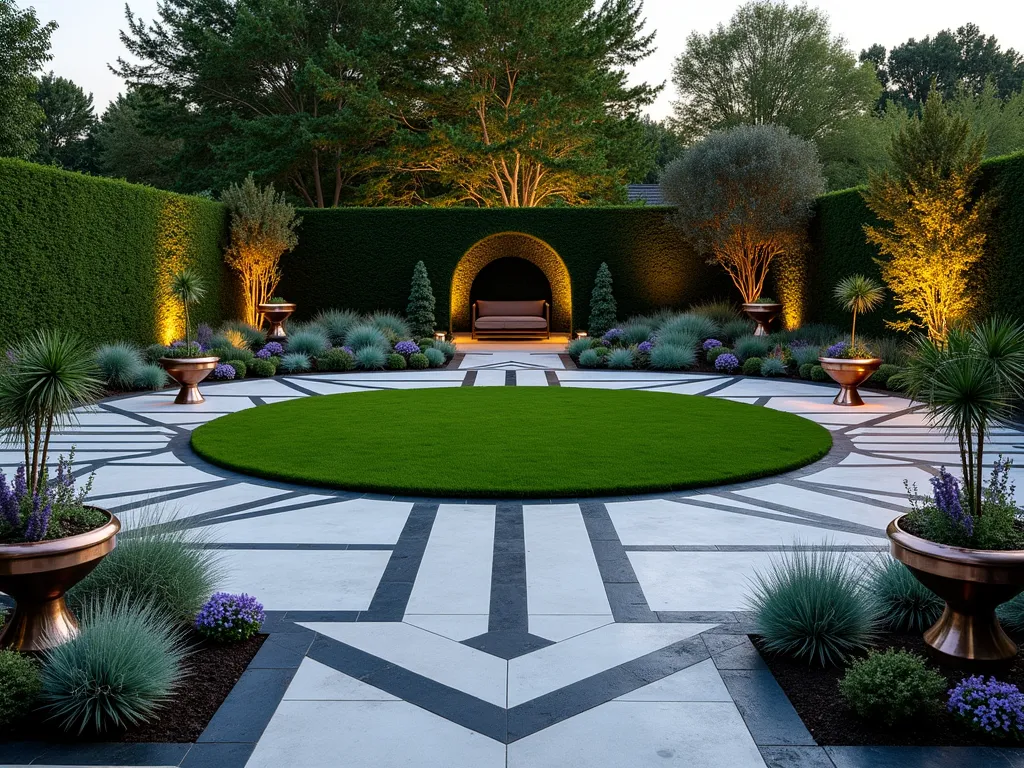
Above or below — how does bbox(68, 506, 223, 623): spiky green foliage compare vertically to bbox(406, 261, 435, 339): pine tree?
below

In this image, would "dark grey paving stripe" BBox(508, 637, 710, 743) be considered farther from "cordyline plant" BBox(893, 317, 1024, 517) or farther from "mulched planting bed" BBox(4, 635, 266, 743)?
"cordyline plant" BBox(893, 317, 1024, 517)

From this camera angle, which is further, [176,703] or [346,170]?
[346,170]

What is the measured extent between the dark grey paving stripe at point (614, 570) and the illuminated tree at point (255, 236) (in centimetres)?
1241

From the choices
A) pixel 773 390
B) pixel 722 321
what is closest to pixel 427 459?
pixel 773 390

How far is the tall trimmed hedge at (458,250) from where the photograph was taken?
58.6 ft

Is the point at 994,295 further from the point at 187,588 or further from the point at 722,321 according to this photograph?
the point at 187,588

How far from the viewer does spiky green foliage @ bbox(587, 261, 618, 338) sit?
1745 cm

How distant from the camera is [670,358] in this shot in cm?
1351

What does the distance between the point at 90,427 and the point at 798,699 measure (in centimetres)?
763

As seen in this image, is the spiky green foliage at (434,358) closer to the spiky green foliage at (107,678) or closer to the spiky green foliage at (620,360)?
the spiky green foliage at (620,360)

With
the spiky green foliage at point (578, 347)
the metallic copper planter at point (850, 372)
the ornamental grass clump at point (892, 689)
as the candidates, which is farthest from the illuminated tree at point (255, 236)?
the ornamental grass clump at point (892, 689)

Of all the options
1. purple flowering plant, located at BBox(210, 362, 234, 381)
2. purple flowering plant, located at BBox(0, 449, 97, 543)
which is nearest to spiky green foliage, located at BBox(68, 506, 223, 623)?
purple flowering plant, located at BBox(0, 449, 97, 543)

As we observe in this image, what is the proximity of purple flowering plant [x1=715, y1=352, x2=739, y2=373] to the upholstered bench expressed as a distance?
607 centimetres

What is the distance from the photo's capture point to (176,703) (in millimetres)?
2781
